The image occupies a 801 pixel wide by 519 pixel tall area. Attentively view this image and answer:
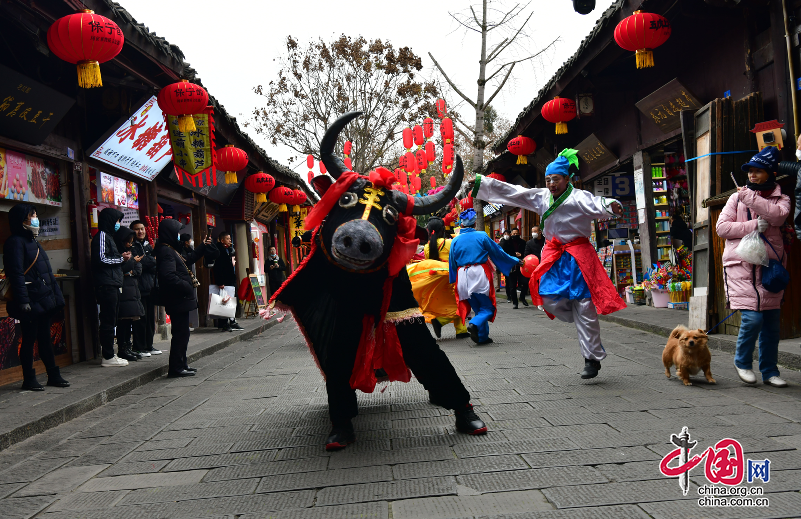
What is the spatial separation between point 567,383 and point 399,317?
7.35ft

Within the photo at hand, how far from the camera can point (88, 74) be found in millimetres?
6887

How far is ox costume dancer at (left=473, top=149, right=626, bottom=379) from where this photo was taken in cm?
578

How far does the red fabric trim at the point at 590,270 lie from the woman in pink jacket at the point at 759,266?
925 millimetres

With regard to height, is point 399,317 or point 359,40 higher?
point 359,40

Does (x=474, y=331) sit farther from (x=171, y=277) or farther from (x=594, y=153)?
(x=594, y=153)

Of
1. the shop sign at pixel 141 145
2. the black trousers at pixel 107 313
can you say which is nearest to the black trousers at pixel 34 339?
the black trousers at pixel 107 313

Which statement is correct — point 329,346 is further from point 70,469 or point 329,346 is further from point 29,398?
point 29,398

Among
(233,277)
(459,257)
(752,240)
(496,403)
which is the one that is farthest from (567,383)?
(233,277)

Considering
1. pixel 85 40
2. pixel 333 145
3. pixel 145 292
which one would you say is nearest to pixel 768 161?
pixel 333 145

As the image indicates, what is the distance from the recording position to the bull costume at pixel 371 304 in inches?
160

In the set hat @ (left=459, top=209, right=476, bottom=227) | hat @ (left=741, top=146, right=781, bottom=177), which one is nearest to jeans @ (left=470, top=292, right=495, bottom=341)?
hat @ (left=459, top=209, right=476, bottom=227)

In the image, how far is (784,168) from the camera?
5.69m

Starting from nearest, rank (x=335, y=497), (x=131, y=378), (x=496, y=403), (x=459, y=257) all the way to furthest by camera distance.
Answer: (x=335, y=497), (x=496, y=403), (x=131, y=378), (x=459, y=257)

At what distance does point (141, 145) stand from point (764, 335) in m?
9.09
